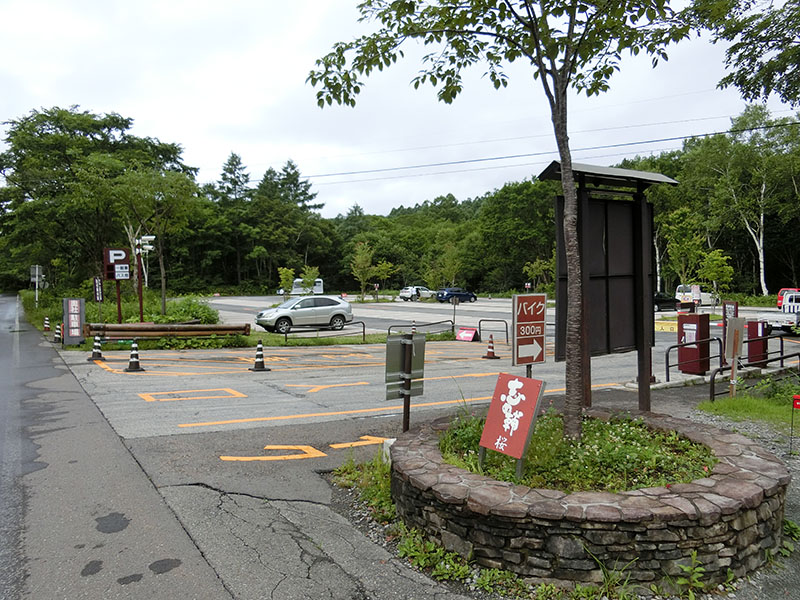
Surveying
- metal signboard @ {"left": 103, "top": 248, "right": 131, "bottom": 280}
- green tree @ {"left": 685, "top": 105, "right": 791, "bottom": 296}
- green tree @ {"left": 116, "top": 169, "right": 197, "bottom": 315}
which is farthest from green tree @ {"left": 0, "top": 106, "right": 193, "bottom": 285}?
green tree @ {"left": 685, "top": 105, "right": 791, "bottom": 296}

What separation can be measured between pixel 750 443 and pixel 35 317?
1360 inches

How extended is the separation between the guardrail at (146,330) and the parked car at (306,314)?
4844 millimetres

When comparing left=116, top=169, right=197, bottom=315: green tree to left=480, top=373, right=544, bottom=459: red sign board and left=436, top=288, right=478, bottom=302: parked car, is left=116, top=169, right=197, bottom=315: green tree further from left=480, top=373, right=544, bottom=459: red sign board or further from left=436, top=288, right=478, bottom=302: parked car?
left=436, top=288, right=478, bottom=302: parked car

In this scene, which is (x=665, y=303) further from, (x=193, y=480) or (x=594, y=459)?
(x=193, y=480)

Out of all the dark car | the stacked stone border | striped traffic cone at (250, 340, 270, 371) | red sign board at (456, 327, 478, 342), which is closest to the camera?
the stacked stone border

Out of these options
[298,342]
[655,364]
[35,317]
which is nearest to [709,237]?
[655,364]

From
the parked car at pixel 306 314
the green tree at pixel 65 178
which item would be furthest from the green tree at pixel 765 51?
the green tree at pixel 65 178

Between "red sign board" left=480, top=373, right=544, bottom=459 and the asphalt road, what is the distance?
1.20 meters

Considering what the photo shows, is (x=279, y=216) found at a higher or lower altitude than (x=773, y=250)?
higher

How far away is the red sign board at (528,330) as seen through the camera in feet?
25.9

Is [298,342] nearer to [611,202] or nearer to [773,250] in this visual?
[611,202]

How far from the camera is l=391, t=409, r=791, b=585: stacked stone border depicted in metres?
3.54

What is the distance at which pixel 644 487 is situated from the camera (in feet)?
13.4

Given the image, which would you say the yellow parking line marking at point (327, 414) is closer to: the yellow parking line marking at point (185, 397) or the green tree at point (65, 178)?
the yellow parking line marking at point (185, 397)
